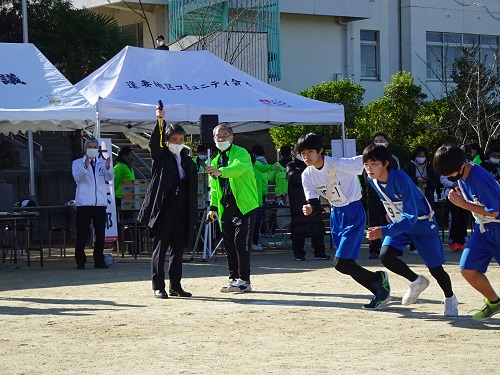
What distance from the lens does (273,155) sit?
100 feet

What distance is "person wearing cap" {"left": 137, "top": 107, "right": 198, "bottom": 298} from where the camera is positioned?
11.6m

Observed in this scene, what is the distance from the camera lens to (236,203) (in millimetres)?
11875

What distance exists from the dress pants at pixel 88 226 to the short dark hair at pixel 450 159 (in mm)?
8002

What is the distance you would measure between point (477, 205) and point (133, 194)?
1038 centimetres

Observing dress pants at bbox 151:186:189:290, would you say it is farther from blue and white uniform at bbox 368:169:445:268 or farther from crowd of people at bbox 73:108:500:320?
blue and white uniform at bbox 368:169:445:268

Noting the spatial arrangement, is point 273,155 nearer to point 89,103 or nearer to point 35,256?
point 35,256

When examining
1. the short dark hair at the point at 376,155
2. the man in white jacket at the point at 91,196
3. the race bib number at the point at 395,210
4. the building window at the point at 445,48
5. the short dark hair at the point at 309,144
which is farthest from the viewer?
the building window at the point at 445,48

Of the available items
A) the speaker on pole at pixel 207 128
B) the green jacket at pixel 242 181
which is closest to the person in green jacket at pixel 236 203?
the green jacket at pixel 242 181

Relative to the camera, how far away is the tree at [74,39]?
24.3 metres

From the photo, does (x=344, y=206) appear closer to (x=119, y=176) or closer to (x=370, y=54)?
(x=119, y=176)

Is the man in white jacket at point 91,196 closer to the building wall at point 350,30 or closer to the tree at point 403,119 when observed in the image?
the tree at point 403,119

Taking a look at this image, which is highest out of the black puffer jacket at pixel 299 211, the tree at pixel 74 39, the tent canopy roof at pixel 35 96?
the tree at pixel 74 39

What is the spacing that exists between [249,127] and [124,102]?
204 inches

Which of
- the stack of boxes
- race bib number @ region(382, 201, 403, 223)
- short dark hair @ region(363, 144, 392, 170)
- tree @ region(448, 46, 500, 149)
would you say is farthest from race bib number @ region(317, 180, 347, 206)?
tree @ region(448, 46, 500, 149)
